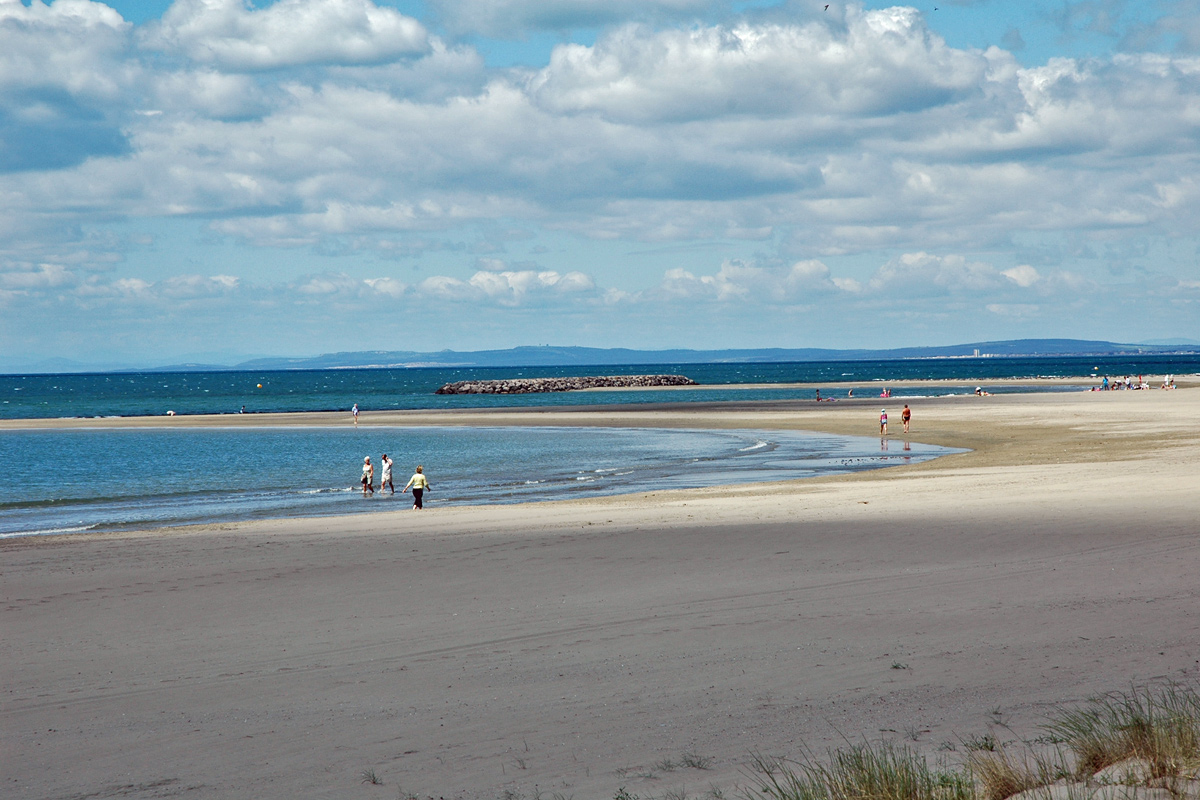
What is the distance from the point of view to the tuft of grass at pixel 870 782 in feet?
17.9

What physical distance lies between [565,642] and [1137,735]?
17.9 feet

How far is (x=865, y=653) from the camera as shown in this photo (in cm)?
927

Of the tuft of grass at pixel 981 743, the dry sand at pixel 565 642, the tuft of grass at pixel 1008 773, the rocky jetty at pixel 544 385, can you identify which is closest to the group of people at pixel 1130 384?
the rocky jetty at pixel 544 385

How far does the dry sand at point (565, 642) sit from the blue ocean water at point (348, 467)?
8.05m

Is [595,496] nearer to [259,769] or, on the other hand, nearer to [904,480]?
[904,480]

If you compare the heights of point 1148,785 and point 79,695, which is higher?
point 1148,785

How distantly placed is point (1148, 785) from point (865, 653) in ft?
12.5

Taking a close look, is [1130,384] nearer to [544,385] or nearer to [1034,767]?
[544,385]

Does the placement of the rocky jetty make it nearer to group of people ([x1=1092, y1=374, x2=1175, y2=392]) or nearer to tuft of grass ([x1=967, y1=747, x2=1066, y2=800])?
group of people ([x1=1092, y1=374, x2=1175, y2=392])

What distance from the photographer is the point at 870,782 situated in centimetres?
554

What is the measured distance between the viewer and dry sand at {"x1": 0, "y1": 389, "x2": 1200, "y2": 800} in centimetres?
714

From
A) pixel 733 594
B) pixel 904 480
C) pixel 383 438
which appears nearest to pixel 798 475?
pixel 904 480

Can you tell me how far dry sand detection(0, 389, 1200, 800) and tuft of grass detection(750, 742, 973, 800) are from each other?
0.49m

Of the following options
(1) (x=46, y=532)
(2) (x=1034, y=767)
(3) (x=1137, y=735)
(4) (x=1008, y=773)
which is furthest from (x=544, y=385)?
(4) (x=1008, y=773)
